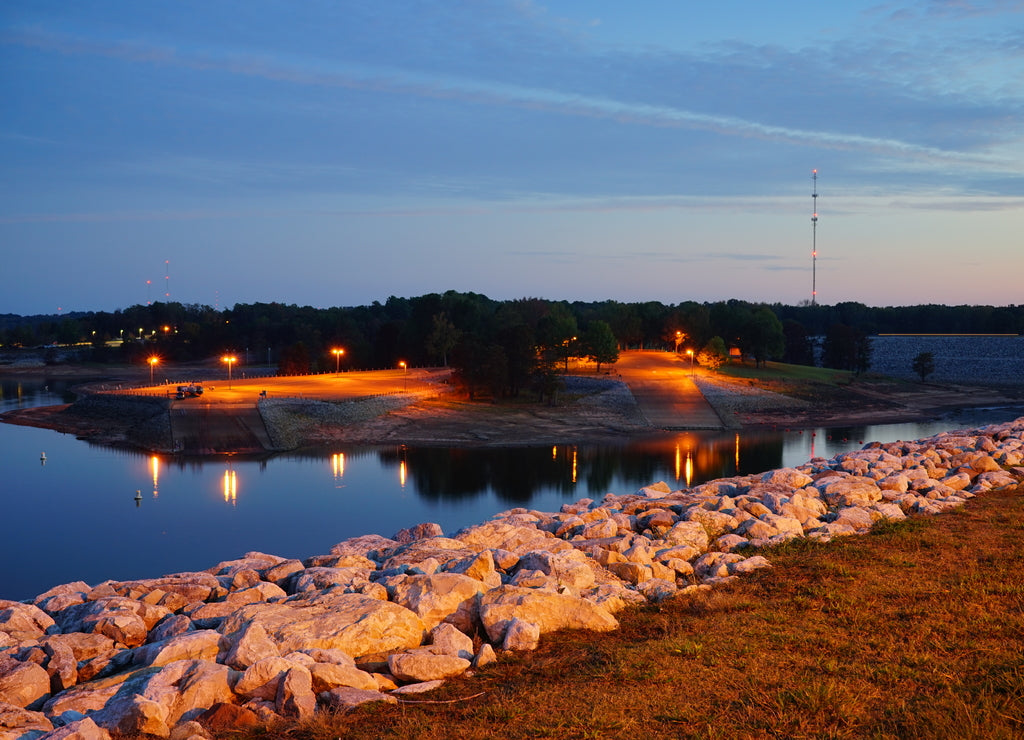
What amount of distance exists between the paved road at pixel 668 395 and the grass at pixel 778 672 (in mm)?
59676

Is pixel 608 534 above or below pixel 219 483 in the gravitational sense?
above

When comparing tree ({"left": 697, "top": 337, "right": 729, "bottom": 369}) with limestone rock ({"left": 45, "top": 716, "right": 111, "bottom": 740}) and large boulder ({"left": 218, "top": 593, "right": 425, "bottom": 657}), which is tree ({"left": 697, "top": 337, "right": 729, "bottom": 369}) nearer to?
large boulder ({"left": 218, "top": 593, "right": 425, "bottom": 657})

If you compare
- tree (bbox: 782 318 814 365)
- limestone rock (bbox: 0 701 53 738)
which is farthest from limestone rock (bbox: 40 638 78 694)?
tree (bbox: 782 318 814 365)

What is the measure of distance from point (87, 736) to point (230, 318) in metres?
160

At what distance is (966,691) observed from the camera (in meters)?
5.98

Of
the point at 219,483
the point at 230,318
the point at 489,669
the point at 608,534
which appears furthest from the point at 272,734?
the point at 230,318

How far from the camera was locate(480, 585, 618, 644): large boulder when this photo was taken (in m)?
8.05

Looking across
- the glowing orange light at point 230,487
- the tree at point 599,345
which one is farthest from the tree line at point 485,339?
the glowing orange light at point 230,487

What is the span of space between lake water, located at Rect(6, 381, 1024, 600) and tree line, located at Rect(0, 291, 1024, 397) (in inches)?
640

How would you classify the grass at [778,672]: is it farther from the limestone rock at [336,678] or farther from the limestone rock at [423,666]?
the limestone rock at [336,678]

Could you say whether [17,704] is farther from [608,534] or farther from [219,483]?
[219,483]

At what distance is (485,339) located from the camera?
86.7 m

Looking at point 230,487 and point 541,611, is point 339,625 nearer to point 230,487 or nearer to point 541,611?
point 541,611

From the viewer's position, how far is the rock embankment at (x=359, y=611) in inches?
260
